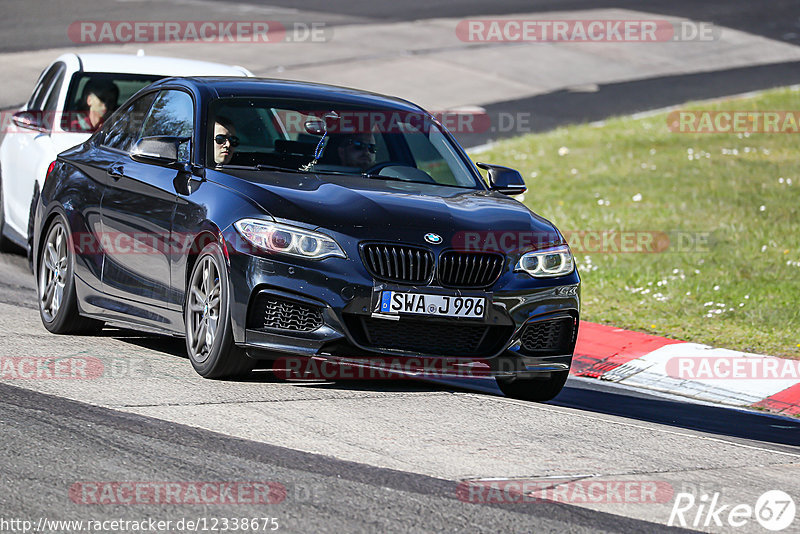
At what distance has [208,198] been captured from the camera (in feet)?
23.7

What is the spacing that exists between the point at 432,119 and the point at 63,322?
2.60m

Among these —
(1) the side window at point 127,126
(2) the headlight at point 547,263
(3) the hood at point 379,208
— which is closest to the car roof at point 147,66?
(1) the side window at point 127,126

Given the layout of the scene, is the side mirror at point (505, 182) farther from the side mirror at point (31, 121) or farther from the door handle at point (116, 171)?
the side mirror at point (31, 121)


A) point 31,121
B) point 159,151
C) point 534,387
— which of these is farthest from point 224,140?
point 31,121

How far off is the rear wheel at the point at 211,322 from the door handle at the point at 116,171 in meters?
1.18

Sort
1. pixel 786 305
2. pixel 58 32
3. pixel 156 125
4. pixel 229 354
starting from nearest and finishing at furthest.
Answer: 1. pixel 229 354
2. pixel 156 125
3. pixel 786 305
4. pixel 58 32

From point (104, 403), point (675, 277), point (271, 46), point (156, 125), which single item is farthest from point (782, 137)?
point (104, 403)

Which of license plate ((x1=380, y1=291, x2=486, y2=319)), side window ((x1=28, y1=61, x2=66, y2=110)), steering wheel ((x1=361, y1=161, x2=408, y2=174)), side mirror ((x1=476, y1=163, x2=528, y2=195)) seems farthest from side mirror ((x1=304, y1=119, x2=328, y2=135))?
side window ((x1=28, y1=61, x2=66, y2=110))

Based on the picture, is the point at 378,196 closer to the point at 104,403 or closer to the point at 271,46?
the point at 104,403

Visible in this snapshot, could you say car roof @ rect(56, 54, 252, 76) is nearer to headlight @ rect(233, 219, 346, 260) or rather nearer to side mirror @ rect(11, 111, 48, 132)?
side mirror @ rect(11, 111, 48, 132)

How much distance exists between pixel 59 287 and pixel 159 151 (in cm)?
148

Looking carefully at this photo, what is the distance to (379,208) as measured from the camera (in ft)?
23.1

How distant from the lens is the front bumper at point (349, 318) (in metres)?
6.72

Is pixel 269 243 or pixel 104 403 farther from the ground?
pixel 269 243
